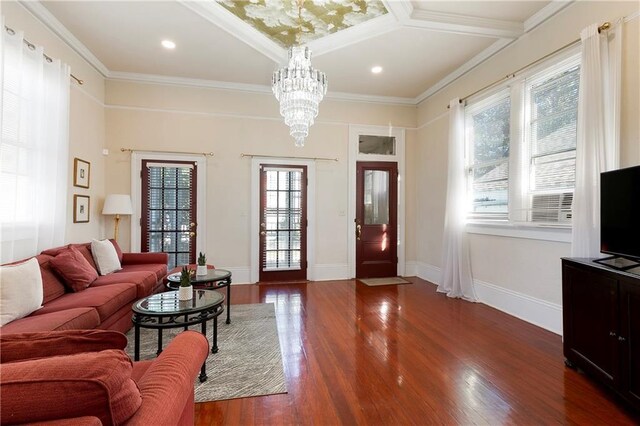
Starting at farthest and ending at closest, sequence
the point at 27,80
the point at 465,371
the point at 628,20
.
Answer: the point at 27,80 < the point at 628,20 < the point at 465,371

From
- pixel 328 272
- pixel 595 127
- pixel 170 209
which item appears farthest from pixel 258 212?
pixel 595 127

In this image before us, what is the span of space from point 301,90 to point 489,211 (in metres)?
3.08

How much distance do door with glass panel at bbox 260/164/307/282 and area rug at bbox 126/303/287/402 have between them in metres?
1.75

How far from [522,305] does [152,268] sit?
4763 mm

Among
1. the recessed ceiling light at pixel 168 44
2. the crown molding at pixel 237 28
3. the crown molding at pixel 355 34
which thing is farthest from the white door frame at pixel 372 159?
the recessed ceiling light at pixel 168 44

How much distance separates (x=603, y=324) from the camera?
2152 millimetres

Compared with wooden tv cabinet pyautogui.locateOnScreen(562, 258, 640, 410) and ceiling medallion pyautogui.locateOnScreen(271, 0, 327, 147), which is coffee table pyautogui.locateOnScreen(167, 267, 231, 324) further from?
wooden tv cabinet pyautogui.locateOnScreen(562, 258, 640, 410)

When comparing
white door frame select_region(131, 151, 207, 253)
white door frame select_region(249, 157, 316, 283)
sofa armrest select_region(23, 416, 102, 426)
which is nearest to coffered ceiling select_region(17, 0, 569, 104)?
white door frame select_region(131, 151, 207, 253)

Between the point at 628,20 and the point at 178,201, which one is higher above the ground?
the point at 628,20

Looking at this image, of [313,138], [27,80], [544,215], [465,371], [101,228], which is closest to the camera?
[465,371]

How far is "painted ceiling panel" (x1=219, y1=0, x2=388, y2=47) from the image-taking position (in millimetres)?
3377

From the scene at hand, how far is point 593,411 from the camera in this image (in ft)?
6.35

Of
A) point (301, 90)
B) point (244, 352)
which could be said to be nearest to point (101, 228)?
point (244, 352)

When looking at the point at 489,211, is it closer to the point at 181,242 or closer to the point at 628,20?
the point at 628,20
